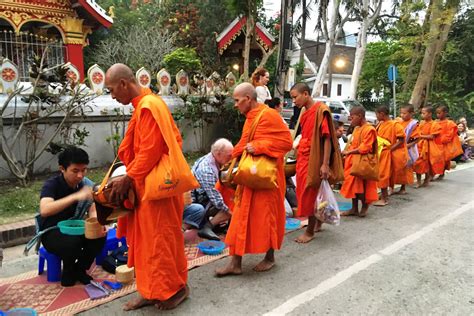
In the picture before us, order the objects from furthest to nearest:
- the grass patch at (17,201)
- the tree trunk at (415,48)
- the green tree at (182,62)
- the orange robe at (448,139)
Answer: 1. the tree trunk at (415,48)
2. the green tree at (182,62)
3. the orange robe at (448,139)
4. the grass patch at (17,201)

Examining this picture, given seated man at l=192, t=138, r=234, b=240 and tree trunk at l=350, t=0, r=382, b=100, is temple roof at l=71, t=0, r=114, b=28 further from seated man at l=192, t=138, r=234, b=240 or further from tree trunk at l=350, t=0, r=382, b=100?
tree trunk at l=350, t=0, r=382, b=100

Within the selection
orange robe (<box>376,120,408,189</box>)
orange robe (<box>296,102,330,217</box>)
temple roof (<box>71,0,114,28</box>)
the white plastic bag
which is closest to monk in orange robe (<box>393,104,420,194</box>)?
orange robe (<box>376,120,408,189</box>)

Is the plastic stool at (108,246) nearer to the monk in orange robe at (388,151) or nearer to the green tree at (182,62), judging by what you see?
the monk in orange robe at (388,151)

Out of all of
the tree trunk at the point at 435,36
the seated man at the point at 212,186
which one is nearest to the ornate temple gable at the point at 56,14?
the seated man at the point at 212,186

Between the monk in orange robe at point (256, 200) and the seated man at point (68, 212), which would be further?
the monk in orange robe at point (256, 200)

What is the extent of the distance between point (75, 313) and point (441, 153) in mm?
7252

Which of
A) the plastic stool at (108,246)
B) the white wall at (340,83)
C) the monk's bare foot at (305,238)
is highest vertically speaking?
the white wall at (340,83)

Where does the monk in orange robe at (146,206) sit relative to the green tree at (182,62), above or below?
below

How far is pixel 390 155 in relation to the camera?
20.5 feet

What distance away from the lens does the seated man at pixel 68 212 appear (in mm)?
3041

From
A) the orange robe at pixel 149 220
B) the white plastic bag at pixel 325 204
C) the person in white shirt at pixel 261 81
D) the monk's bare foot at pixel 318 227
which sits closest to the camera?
the orange robe at pixel 149 220

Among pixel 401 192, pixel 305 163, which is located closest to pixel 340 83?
pixel 401 192

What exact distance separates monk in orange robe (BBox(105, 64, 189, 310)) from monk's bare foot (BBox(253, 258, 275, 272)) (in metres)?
0.98

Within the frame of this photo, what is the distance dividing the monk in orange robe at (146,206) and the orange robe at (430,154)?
6309 millimetres
